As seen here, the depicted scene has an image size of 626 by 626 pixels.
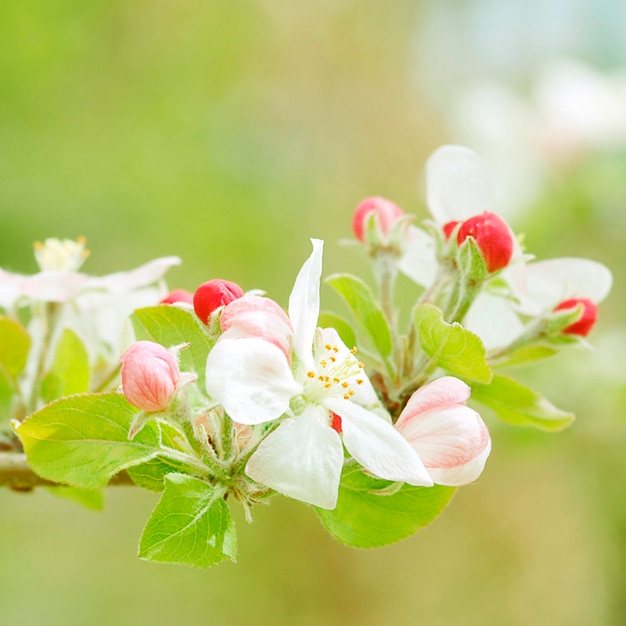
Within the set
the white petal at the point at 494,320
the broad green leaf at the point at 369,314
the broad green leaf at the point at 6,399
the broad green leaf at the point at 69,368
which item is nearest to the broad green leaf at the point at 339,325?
the broad green leaf at the point at 369,314

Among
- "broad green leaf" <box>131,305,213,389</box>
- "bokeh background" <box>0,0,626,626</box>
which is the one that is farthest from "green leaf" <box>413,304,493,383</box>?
"bokeh background" <box>0,0,626,626</box>

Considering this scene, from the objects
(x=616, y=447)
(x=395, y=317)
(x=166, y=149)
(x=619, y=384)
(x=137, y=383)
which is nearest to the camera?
(x=137, y=383)

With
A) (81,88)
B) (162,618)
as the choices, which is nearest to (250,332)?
(162,618)

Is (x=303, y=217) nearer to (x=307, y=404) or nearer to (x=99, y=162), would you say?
(x=99, y=162)

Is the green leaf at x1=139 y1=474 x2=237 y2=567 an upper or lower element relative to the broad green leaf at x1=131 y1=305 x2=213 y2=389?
lower

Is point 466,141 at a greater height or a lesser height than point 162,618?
greater

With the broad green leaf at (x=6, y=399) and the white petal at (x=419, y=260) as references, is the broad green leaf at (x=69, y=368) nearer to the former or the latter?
the broad green leaf at (x=6, y=399)

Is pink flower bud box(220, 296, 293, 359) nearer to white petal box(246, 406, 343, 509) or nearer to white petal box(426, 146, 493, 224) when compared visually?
white petal box(246, 406, 343, 509)
